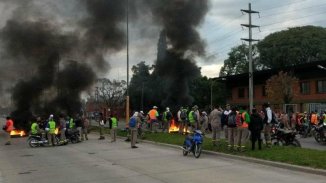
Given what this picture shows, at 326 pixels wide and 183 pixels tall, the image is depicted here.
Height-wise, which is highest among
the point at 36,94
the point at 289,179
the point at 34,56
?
the point at 34,56

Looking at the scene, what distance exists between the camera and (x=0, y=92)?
37906 millimetres

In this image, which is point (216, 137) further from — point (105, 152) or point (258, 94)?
point (258, 94)

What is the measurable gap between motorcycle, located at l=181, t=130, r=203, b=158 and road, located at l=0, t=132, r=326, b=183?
0.86 feet

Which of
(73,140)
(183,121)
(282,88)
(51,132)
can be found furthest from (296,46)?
(51,132)

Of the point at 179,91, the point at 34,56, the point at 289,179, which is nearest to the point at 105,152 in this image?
the point at 289,179

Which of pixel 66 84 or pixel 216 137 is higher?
pixel 66 84

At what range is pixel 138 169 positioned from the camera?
12945mm

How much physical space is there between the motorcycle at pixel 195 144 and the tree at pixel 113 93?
2562 inches

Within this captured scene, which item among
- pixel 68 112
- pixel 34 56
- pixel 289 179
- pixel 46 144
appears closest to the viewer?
pixel 289 179

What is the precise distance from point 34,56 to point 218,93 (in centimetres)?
3970

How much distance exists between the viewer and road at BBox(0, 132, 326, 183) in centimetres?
1102

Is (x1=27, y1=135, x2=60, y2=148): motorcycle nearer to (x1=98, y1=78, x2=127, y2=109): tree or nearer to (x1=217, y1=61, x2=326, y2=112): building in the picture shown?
(x1=217, y1=61, x2=326, y2=112): building

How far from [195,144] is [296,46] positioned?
52.9m

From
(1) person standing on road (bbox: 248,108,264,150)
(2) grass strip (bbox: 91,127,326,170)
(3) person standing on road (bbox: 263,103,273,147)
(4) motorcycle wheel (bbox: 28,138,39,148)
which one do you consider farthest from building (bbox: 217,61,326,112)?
(2) grass strip (bbox: 91,127,326,170)
